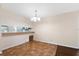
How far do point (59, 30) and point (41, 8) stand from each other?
59 centimetres

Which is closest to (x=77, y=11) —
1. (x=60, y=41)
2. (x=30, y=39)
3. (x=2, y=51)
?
(x=60, y=41)

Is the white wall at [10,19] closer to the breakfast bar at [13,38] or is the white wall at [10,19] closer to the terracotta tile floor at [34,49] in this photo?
the breakfast bar at [13,38]

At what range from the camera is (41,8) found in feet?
5.29

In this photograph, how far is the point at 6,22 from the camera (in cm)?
167

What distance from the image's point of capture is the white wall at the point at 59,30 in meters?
1.73

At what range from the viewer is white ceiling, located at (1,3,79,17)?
1.51m

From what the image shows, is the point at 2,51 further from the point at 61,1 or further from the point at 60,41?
the point at 61,1

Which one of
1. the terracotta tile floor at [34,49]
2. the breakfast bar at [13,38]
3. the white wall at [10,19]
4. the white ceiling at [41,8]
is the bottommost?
the terracotta tile floor at [34,49]

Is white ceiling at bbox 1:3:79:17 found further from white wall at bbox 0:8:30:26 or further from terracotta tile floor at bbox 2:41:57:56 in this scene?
terracotta tile floor at bbox 2:41:57:56

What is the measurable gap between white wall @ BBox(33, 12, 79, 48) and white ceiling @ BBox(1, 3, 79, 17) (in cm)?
12

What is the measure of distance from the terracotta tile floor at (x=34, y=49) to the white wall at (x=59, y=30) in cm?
11

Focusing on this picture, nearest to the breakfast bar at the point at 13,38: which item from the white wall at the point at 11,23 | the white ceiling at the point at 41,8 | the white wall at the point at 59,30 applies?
the white wall at the point at 11,23

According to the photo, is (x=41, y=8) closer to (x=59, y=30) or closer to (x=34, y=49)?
(x=59, y=30)

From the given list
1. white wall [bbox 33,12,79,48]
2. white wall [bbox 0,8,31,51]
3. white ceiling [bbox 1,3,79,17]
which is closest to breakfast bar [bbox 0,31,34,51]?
white wall [bbox 0,8,31,51]
